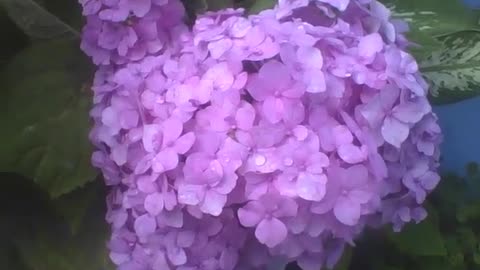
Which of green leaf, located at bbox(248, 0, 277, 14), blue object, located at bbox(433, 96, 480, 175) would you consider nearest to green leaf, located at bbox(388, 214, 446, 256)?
blue object, located at bbox(433, 96, 480, 175)

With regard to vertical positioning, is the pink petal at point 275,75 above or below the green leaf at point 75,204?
above

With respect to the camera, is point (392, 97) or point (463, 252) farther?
point (463, 252)

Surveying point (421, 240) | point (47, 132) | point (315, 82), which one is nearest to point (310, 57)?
point (315, 82)

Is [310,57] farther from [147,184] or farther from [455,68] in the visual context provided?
[455,68]

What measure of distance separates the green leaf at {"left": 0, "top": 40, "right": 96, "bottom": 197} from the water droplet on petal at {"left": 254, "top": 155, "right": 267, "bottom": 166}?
0.17 metres

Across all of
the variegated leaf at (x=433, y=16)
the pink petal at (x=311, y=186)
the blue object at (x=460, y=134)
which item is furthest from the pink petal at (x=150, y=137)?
the blue object at (x=460, y=134)

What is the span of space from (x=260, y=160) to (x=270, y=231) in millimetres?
48

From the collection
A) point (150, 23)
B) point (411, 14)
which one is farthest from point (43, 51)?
point (411, 14)

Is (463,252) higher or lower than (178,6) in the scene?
lower

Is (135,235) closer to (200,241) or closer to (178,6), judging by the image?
(200,241)

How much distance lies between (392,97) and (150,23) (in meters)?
0.19

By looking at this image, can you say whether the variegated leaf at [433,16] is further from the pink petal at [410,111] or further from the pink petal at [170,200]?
the pink petal at [170,200]

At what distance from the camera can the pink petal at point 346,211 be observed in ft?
1.98

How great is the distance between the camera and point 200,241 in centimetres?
64
